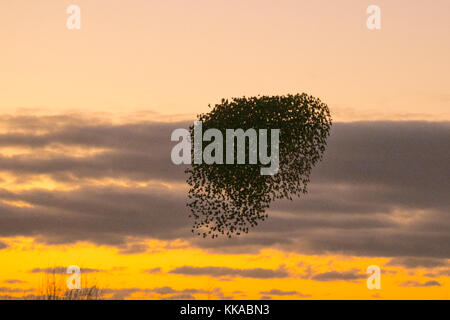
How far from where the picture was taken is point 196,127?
143ft

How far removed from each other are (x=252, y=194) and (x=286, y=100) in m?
5.77
